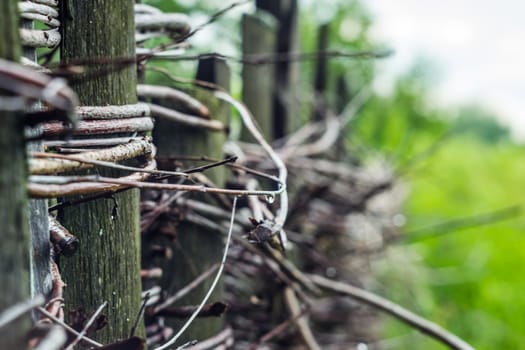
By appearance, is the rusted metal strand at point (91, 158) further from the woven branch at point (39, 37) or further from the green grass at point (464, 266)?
the green grass at point (464, 266)

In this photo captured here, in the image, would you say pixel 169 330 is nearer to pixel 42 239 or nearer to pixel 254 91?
pixel 42 239

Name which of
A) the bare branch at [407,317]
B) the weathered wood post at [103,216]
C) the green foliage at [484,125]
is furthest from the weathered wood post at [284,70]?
the green foliage at [484,125]

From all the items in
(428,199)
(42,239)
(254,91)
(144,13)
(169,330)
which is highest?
(144,13)

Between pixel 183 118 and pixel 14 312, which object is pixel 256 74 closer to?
pixel 183 118

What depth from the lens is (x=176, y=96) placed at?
1026 millimetres

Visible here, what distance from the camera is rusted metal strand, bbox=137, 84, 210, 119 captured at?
99cm

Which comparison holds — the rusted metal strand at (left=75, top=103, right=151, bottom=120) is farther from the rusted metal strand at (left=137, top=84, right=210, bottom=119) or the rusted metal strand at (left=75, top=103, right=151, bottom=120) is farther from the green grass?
the green grass

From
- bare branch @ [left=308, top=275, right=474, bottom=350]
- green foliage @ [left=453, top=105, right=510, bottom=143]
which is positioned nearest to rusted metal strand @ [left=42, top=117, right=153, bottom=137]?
bare branch @ [left=308, top=275, right=474, bottom=350]

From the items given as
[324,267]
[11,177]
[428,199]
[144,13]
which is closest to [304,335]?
[324,267]

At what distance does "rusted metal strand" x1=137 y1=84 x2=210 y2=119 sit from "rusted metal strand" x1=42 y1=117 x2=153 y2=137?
25cm

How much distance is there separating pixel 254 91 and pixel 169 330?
40.3 inches

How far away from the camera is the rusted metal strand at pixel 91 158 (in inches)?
20.7

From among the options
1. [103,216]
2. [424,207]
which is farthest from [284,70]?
[424,207]

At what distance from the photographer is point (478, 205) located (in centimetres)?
673
